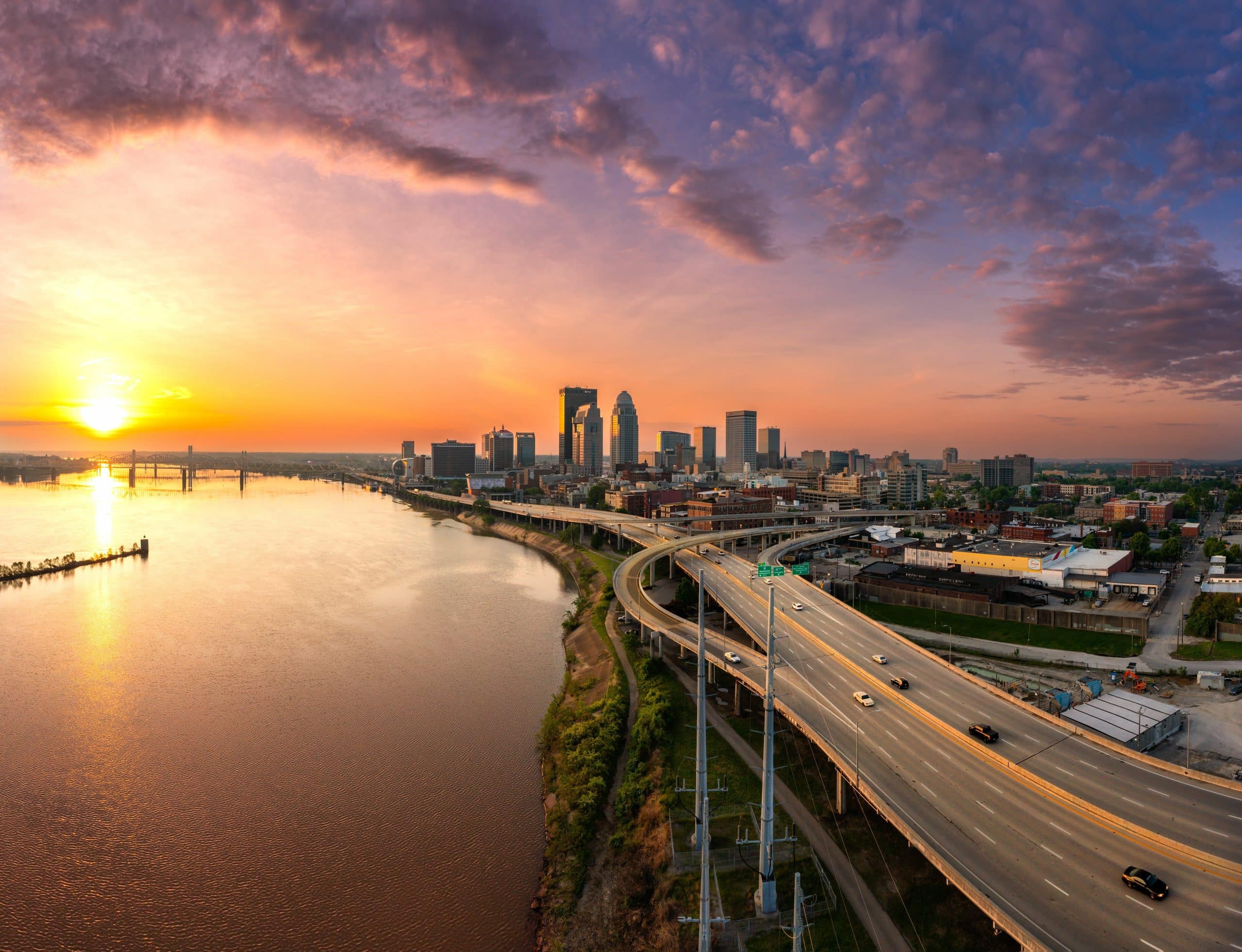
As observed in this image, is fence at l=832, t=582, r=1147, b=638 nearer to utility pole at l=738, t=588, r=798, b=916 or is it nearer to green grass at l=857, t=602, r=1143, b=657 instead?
green grass at l=857, t=602, r=1143, b=657

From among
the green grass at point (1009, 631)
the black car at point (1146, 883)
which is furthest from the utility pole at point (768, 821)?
the green grass at point (1009, 631)

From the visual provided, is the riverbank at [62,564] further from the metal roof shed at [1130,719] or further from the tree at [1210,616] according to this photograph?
the tree at [1210,616]

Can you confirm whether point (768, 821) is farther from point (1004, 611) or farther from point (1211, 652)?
point (1004, 611)

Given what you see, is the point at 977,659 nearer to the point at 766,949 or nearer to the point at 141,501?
the point at 766,949

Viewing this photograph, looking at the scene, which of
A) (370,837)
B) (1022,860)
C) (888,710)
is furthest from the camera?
(888,710)

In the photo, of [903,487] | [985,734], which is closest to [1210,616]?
[985,734]

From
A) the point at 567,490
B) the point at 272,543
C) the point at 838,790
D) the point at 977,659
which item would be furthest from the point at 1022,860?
the point at 567,490
